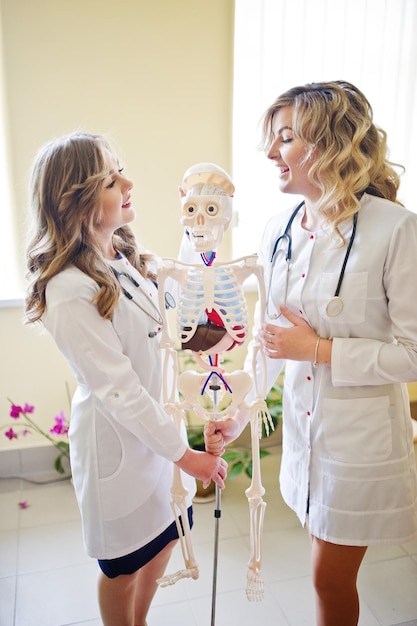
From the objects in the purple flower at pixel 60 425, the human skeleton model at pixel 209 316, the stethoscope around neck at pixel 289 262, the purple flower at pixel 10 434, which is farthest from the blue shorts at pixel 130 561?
the purple flower at pixel 10 434

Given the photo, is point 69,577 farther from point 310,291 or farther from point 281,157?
point 281,157

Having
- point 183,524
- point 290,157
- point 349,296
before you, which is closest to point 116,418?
point 183,524

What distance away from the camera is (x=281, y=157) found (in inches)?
54.5

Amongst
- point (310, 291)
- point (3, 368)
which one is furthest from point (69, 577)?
point (310, 291)

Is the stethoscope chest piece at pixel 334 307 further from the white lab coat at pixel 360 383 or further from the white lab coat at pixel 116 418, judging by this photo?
the white lab coat at pixel 116 418

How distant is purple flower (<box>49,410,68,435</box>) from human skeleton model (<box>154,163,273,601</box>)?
4.46 ft

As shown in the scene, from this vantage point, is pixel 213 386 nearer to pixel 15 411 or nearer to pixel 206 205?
pixel 206 205

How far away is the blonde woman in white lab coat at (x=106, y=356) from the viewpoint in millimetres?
1205

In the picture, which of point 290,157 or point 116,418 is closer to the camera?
point 116,418

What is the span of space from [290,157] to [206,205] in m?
0.34

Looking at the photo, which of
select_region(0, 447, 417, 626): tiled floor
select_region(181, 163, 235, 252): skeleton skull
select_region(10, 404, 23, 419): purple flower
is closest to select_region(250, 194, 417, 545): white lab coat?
select_region(181, 163, 235, 252): skeleton skull

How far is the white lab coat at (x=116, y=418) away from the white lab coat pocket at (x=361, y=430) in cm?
40

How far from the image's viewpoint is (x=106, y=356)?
1.21m

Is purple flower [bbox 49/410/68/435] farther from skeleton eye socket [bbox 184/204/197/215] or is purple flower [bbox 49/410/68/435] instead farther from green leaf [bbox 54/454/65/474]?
skeleton eye socket [bbox 184/204/197/215]
